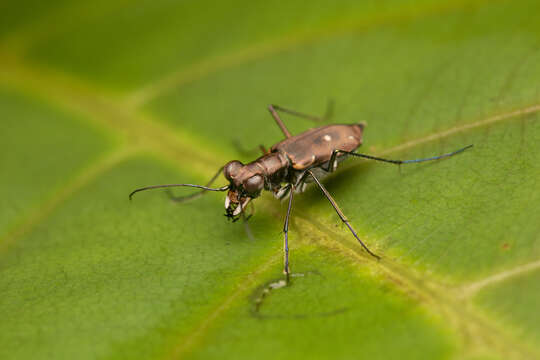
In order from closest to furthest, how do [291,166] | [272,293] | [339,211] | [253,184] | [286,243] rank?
1. [272,293]
2. [286,243]
3. [339,211]
4. [253,184]
5. [291,166]

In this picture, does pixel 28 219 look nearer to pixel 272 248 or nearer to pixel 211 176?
pixel 211 176

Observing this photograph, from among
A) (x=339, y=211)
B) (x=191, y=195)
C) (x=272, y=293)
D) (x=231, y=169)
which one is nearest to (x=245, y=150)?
(x=191, y=195)

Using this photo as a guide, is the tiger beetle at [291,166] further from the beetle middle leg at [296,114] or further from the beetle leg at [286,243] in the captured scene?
the beetle middle leg at [296,114]

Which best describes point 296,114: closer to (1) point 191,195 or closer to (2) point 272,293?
(1) point 191,195

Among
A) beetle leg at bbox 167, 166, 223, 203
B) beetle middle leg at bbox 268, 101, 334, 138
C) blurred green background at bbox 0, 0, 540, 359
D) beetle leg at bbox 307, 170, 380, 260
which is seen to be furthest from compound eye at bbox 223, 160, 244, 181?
beetle middle leg at bbox 268, 101, 334, 138

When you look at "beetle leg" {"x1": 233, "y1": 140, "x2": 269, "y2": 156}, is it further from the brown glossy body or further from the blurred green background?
the brown glossy body

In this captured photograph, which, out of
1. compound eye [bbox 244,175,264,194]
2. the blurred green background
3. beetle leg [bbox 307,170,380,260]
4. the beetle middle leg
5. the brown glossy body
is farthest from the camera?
the beetle middle leg

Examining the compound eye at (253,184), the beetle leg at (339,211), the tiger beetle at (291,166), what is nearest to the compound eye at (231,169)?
the tiger beetle at (291,166)
